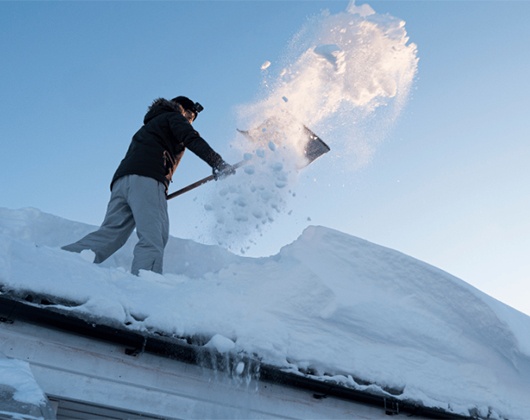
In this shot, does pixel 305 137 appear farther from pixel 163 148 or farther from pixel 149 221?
pixel 149 221

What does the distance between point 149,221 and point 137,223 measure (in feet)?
0.28

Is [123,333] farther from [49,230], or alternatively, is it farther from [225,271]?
[49,230]

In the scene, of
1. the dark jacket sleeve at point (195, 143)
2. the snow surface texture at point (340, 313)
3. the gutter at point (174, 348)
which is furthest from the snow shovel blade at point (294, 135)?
the gutter at point (174, 348)

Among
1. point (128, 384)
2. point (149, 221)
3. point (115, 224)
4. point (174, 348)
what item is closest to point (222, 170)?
point (149, 221)

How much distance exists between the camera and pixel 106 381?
2273 mm

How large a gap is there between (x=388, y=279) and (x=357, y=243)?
0.99ft

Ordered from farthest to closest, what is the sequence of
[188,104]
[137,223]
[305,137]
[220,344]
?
[305,137]
[188,104]
[137,223]
[220,344]

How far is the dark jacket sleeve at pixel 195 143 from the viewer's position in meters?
3.93

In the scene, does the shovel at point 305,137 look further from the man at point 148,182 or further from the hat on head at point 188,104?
the man at point 148,182

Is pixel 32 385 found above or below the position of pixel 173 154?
below

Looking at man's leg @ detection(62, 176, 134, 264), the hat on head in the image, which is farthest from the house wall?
the hat on head

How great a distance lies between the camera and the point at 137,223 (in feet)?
12.3

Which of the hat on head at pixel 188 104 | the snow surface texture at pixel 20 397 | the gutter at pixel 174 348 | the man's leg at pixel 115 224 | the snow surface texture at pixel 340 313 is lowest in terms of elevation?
the snow surface texture at pixel 20 397

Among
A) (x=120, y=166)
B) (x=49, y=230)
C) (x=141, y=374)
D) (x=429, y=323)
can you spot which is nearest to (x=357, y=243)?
(x=429, y=323)
